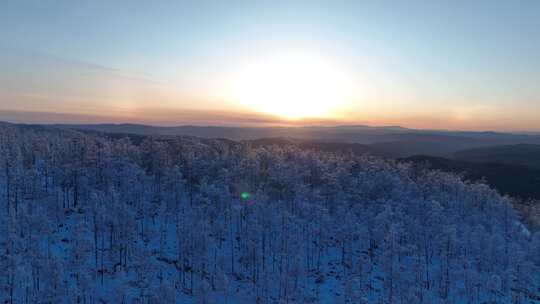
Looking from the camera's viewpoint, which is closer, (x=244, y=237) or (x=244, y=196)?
(x=244, y=237)

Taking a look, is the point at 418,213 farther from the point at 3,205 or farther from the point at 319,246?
the point at 3,205

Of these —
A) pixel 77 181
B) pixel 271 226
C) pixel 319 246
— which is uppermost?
pixel 77 181

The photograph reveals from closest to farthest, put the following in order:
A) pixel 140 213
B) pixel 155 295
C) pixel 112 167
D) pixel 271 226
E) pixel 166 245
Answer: pixel 155 295
pixel 166 245
pixel 271 226
pixel 140 213
pixel 112 167

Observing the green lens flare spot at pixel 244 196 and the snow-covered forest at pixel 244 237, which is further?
the green lens flare spot at pixel 244 196

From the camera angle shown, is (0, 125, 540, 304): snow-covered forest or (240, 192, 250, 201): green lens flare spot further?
(240, 192, 250, 201): green lens flare spot

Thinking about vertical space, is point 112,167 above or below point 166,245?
above

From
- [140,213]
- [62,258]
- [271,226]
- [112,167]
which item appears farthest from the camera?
[112,167]

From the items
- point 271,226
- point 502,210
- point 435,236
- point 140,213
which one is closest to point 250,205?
point 271,226

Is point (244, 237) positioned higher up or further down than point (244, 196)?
further down
